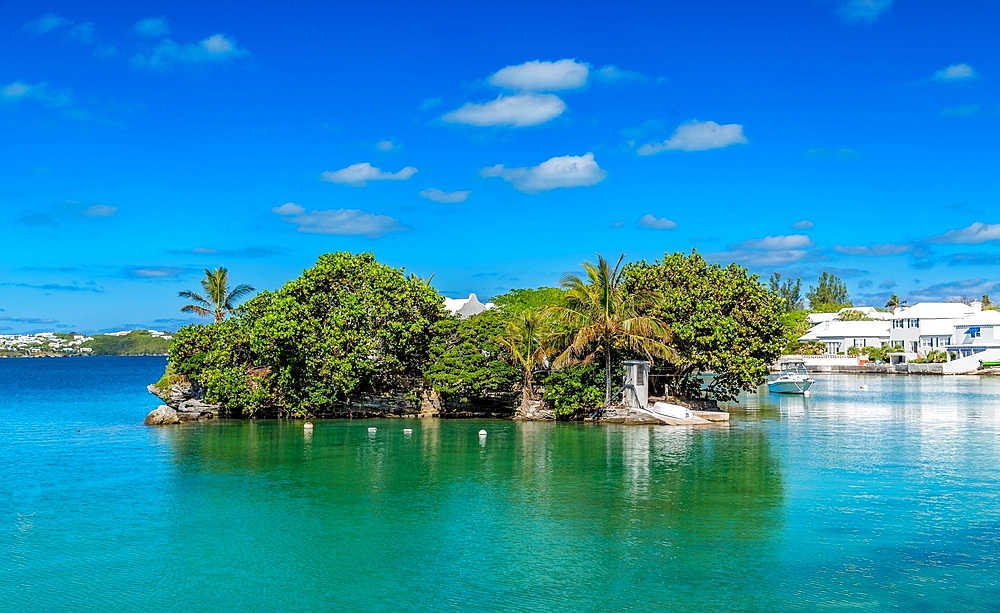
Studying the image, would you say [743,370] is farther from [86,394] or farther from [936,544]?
[86,394]

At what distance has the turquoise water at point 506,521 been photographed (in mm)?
13734

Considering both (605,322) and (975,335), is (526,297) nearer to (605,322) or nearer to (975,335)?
(605,322)

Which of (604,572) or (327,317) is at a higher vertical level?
(327,317)

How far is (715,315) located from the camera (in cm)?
3725

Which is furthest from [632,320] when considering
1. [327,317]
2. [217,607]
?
[217,607]

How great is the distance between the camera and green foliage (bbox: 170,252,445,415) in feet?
125

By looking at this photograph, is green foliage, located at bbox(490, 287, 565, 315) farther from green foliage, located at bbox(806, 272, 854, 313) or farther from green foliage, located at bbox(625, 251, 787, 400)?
green foliage, located at bbox(806, 272, 854, 313)

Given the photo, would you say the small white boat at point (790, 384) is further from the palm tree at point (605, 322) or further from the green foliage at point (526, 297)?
the palm tree at point (605, 322)

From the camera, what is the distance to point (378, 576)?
14586 mm

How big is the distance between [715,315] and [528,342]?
351 inches

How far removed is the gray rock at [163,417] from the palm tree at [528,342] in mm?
16549

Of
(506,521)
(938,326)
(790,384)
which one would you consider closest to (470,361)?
(506,521)

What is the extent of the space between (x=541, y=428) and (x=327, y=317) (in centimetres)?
1182

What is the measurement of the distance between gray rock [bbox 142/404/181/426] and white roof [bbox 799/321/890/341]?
3499 inches
